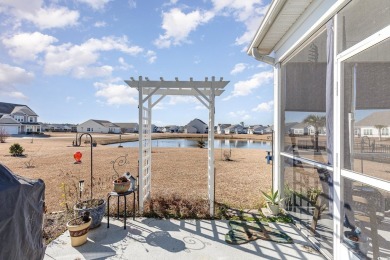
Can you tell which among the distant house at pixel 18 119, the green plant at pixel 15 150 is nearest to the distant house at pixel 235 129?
the distant house at pixel 18 119

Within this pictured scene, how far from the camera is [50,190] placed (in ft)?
20.5

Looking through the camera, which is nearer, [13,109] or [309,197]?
[309,197]

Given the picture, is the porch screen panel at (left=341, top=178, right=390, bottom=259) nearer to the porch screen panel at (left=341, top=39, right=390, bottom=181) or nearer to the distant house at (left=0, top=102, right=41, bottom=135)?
the porch screen panel at (left=341, top=39, right=390, bottom=181)

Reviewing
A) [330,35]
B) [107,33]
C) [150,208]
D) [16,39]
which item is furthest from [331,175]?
[16,39]

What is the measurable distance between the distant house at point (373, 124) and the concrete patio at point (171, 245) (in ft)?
6.35

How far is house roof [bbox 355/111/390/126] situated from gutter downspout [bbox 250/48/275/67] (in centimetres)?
297

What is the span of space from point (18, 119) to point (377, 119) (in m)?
57.7

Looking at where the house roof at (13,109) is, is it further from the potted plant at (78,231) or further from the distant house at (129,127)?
the potted plant at (78,231)

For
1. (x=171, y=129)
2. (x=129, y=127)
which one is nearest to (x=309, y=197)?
(x=129, y=127)

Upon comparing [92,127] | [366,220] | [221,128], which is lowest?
[366,220]

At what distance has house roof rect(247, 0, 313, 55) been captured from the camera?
321cm

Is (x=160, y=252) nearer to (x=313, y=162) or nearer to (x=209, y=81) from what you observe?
(x=313, y=162)

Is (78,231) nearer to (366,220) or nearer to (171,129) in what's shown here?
(366,220)

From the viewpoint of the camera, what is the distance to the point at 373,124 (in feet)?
6.48
